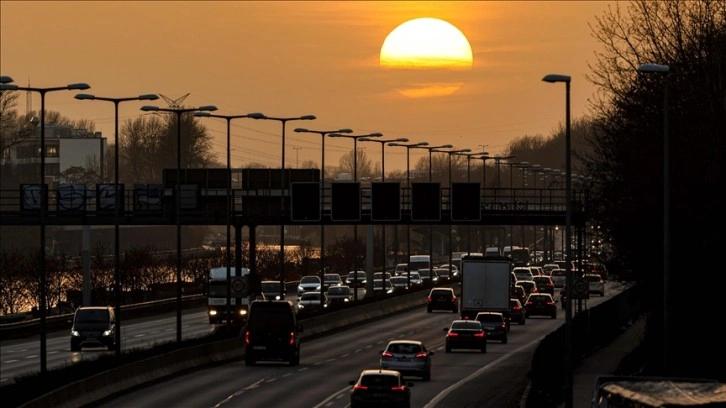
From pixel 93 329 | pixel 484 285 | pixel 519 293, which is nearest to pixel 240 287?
pixel 93 329

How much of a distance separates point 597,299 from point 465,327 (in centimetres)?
5114

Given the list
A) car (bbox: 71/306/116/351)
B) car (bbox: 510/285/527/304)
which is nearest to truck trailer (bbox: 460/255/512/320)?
car (bbox: 71/306/116/351)

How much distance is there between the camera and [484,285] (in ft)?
298

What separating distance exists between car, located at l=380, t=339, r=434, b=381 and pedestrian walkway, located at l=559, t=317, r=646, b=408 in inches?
213

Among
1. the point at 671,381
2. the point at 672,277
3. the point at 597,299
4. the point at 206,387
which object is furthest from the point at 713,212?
the point at 597,299

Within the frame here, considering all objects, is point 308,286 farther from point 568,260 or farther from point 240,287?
point 568,260

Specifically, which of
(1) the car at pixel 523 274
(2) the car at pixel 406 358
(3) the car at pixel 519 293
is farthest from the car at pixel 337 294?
(2) the car at pixel 406 358

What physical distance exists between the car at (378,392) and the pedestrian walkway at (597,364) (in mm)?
6284

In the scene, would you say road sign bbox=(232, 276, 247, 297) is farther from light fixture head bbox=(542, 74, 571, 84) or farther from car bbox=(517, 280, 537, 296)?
car bbox=(517, 280, 537, 296)

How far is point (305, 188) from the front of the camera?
85.8 meters

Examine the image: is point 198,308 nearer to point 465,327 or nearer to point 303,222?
point 303,222

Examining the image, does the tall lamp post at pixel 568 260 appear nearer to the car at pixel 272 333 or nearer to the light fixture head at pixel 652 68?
the light fixture head at pixel 652 68

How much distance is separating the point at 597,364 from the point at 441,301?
44698 millimetres

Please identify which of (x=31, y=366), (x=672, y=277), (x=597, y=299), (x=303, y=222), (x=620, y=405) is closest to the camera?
(x=620, y=405)
